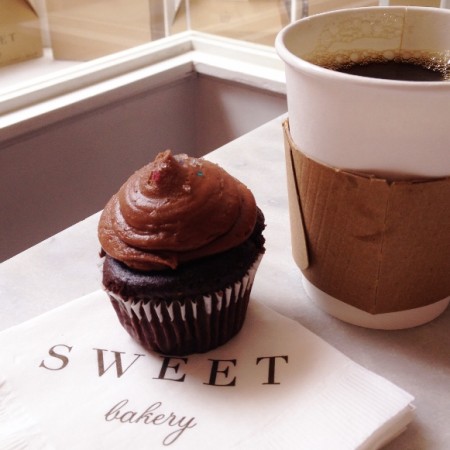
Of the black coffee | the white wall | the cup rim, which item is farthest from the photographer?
the white wall

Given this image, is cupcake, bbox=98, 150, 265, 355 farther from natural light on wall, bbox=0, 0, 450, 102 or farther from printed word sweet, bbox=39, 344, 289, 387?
natural light on wall, bbox=0, 0, 450, 102

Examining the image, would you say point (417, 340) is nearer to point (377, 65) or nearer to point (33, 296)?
point (377, 65)

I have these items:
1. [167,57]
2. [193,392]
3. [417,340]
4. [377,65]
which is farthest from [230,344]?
[167,57]

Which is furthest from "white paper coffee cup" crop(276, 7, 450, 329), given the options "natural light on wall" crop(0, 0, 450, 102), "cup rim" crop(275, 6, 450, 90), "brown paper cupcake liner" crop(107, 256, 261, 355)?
"natural light on wall" crop(0, 0, 450, 102)

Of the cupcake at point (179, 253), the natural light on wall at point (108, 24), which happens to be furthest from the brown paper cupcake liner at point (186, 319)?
the natural light on wall at point (108, 24)

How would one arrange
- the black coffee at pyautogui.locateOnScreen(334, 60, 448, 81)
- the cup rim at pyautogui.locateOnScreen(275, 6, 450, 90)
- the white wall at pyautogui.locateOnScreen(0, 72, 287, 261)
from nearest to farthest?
the cup rim at pyautogui.locateOnScreen(275, 6, 450, 90) < the black coffee at pyautogui.locateOnScreen(334, 60, 448, 81) < the white wall at pyautogui.locateOnScreen(0, 72, 287, 261)

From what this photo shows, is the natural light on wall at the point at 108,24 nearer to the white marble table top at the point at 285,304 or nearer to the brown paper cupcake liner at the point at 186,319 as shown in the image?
the white marble table top at the point at 285,304
